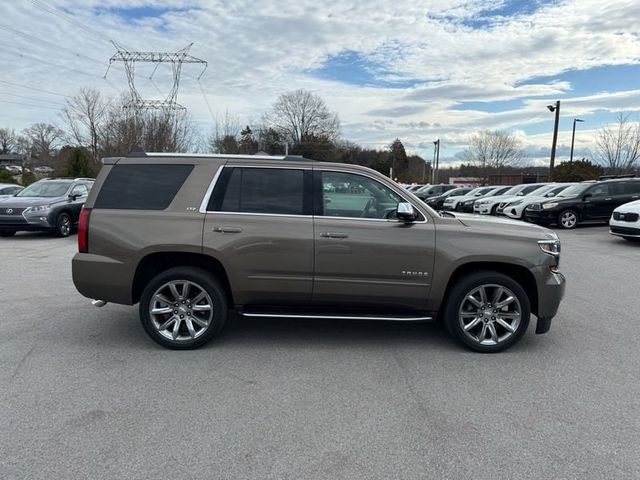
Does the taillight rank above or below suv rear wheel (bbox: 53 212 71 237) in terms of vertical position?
above

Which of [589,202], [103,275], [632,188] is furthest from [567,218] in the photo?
[103,275]

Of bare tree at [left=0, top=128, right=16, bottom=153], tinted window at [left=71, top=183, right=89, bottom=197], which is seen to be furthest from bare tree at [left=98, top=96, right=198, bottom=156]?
bare tree at [left=0, top=128, right=16, bottom=153]

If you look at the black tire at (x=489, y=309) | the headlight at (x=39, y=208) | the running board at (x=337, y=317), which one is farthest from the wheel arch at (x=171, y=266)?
the headlight at (x=39, y=208)

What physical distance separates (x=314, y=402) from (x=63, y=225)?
12.2 metres

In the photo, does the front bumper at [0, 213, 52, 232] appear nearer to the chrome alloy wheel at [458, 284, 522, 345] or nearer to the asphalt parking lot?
the asphalt parking lot

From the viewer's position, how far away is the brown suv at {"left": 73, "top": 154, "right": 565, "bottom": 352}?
452cm

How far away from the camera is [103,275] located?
15.1 feet

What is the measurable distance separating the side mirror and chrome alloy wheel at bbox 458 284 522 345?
3.19 feet

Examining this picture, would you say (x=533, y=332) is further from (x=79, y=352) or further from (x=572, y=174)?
(x=572, y=174)

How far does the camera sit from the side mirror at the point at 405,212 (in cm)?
443

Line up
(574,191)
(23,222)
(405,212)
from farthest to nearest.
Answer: (574,191)
(23,222)
(405,212)

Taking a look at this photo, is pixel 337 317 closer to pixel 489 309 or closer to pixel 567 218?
pixel 489 309

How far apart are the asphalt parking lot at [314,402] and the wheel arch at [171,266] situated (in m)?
0.58

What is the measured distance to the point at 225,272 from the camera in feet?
15.2
